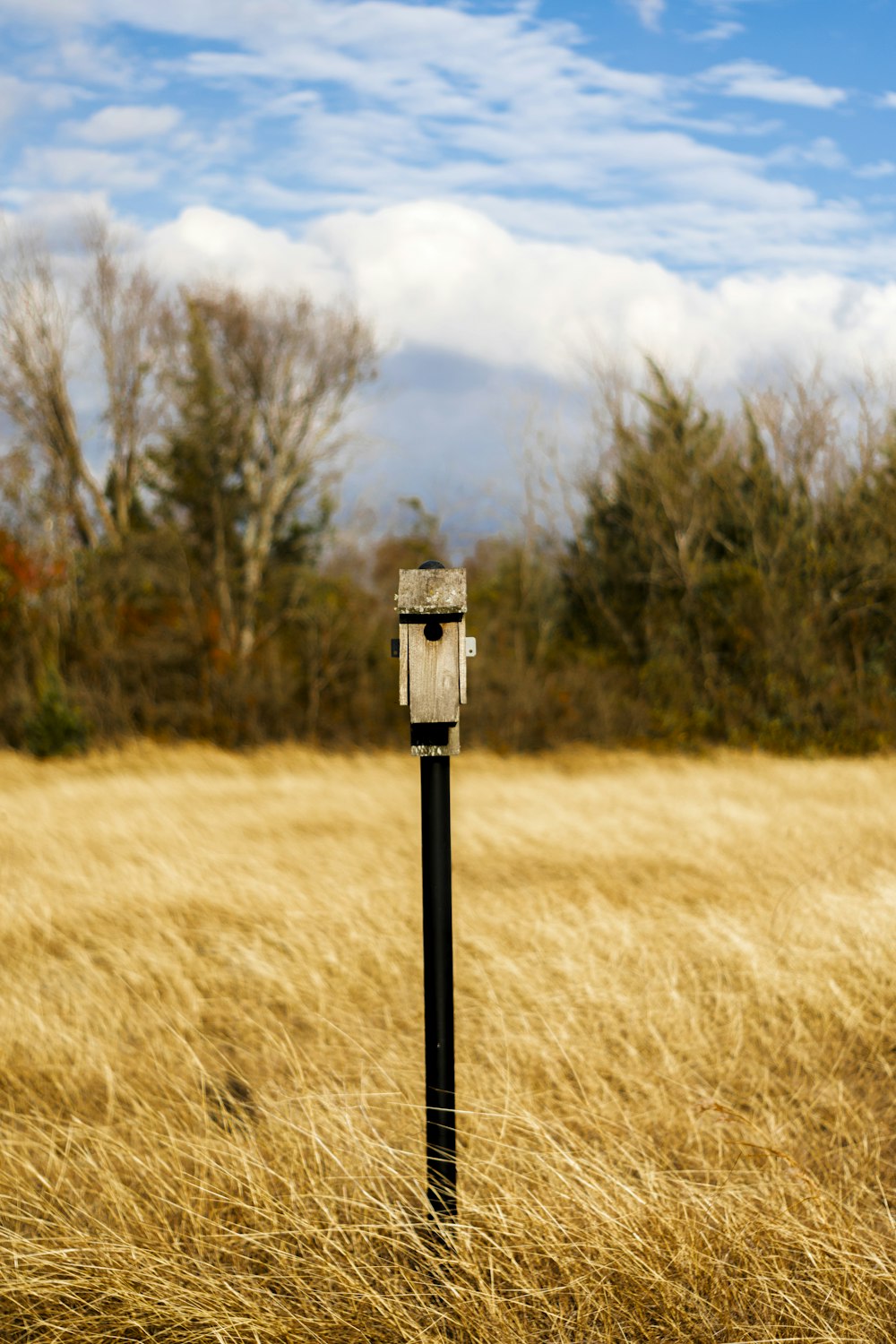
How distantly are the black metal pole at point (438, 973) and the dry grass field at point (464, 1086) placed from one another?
15cm

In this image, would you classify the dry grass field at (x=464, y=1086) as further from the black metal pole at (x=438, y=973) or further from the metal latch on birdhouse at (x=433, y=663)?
the metal latch on birdhouse at (x=433, y=663)

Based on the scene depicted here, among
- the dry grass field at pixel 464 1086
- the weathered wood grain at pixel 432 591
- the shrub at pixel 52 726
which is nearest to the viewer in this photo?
the weathered wood grain at pixel 432 591

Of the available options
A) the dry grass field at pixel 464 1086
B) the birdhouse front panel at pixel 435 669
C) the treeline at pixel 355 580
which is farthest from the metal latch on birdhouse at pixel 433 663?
the treeline at pixel 355 580

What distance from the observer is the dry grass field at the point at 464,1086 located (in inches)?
90.9

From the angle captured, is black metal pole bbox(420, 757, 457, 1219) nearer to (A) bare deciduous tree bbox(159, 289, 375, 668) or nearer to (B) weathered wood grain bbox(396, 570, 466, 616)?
(B) weathered wood grain bbox(396, 570, 466, 616)

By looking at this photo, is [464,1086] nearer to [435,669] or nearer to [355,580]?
[435,669]

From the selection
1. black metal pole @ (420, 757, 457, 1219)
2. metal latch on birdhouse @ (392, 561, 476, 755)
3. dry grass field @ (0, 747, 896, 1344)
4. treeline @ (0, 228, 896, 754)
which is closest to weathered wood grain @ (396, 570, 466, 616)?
metal latch on birdhouse @ (392, 561, 476, 755)

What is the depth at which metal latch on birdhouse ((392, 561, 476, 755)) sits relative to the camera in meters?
2.17

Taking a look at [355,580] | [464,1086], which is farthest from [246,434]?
[464,1086]

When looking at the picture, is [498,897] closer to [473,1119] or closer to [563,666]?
[473,1119]

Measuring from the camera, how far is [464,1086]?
3.67m

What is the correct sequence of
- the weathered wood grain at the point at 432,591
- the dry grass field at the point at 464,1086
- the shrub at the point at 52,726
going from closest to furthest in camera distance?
the weathered wood grain at the point at 432,591
the dry grass field at the point at 464,1086
the shrub at the point at 52,726

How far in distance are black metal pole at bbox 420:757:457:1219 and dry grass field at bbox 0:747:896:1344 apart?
151 mm

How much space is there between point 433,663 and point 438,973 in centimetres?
65
